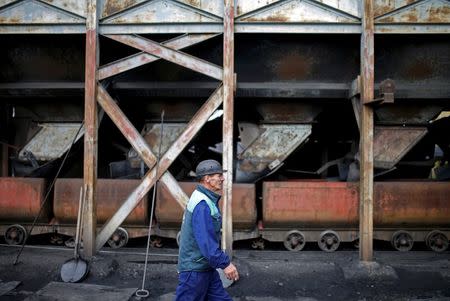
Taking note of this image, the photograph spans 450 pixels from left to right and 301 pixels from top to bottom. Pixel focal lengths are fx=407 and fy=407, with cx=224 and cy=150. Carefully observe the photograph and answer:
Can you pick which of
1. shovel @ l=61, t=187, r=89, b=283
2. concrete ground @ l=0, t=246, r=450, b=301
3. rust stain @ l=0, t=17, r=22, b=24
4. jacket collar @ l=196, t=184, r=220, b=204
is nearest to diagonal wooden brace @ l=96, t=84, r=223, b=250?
shovel @ l=61, t=187, r=89, b=283

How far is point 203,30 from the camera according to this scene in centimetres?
541

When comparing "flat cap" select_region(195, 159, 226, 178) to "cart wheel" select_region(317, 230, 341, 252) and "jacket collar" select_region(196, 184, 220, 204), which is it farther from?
"cart wheel" select_region(317, 230, 341, 252)

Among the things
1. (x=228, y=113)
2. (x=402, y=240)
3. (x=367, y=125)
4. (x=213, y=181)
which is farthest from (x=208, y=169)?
(x=402, y=240)

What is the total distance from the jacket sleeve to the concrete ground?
1.96m

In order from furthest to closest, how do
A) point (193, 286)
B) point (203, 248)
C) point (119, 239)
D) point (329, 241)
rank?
point (119, 239) → point (329, 241) → point (193, 286) → point (203, 248)

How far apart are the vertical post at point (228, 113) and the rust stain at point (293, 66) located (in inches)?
45.9

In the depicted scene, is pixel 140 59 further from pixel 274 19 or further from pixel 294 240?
pixel 294 240

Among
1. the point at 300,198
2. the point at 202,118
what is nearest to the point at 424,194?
the point at 300,198

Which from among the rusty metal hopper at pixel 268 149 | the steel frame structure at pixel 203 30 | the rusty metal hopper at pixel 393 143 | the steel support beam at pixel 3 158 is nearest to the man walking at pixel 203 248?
the steel frame structure at pixel 203 30

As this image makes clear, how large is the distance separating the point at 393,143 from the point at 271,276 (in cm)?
285

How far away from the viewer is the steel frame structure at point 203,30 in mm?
5324

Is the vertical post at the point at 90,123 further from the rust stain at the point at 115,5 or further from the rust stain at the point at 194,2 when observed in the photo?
the rust stain at the point at 194,2

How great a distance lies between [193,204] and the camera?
3.04m

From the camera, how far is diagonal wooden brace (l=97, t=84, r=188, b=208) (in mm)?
5329
